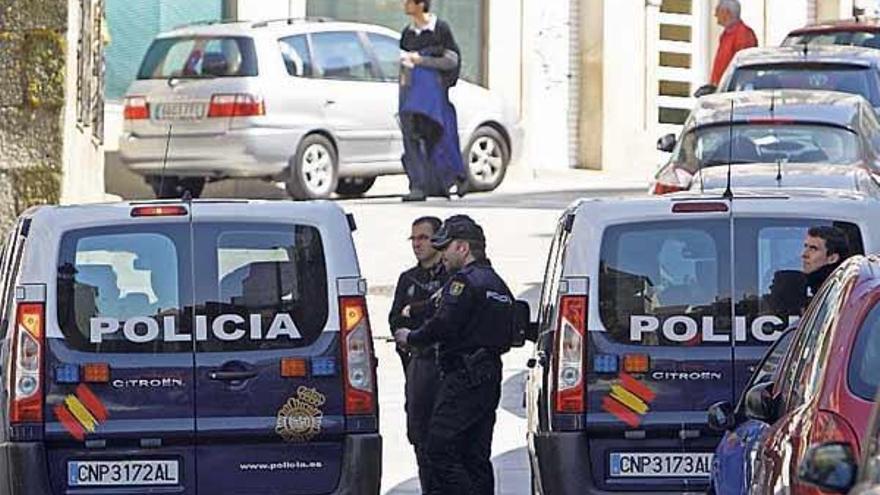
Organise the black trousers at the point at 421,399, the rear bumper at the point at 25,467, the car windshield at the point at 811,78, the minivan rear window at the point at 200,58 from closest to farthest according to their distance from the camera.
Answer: the rear bumper at the point at 25,467, the black trousers at the point at 421,399, the car windshield at the point at 811,78, the minivan rear window at the point at 200,58

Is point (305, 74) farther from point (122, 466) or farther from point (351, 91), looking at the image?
point (122, 466)

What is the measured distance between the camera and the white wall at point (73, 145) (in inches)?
782

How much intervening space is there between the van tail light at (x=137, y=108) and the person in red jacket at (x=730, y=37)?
5581 millimetres

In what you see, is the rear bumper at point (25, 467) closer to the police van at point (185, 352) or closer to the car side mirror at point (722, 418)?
the police van at point (185, 352)

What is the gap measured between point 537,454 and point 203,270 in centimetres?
169

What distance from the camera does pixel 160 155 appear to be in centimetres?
2384

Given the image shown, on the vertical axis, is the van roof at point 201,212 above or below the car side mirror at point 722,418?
above

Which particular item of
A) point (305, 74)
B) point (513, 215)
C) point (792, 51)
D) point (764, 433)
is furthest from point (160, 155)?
point (764, 433)

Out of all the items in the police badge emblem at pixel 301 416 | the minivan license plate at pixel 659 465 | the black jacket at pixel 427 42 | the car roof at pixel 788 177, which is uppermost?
the black jacket at pixel 427 42

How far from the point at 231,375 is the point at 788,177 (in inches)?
283

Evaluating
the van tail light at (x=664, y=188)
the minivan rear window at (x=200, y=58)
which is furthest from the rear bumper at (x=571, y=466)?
the minivan rear window at (x=200, y=58)

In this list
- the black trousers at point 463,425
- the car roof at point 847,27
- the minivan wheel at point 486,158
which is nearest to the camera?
the black trousers at point 463,425

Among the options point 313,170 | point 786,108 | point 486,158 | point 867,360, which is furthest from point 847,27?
point 867,360

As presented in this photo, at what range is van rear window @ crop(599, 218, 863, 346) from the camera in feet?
35.6
